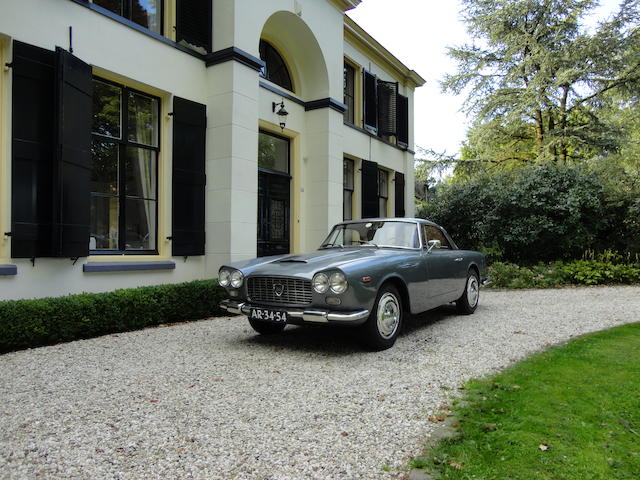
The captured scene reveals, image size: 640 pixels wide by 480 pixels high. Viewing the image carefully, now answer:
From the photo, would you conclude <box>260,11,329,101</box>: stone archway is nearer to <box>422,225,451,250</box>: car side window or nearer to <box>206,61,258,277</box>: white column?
<box>206,61,258,277</box>: white column

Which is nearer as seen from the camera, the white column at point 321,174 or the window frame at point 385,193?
the white column at point 321,174

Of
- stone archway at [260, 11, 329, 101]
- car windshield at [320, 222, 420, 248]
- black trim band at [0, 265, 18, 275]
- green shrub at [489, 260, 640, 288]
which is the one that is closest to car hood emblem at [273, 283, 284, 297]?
car windshield at [320, 222, 420, 248]

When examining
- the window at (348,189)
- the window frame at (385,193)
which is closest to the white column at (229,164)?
the window at (348,189)

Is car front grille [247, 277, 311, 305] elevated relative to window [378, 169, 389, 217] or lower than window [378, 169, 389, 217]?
lower

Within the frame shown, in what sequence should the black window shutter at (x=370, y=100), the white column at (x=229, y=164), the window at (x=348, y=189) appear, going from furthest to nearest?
1. the black window shutter at (x=370, y=100)
2. the window at (x=348, y=189)
3. the white column at (x=229, y=164)

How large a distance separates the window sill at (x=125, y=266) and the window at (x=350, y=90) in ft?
26.7

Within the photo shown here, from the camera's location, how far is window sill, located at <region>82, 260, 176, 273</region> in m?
6.48

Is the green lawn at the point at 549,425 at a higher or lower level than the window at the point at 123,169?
lower

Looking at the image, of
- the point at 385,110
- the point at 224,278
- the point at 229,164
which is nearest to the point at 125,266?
the point at 224,278

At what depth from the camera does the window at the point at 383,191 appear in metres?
15.4

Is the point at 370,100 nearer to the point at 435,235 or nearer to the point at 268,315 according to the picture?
the point at 435,235

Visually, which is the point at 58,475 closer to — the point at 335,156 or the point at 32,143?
the point at 32,143

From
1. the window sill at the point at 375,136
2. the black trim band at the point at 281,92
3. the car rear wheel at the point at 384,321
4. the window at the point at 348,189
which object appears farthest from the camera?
the window at the point at 348,189

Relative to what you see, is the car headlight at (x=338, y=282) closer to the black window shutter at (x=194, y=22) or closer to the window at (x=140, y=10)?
the black window shutter at (x=194, y=22)
